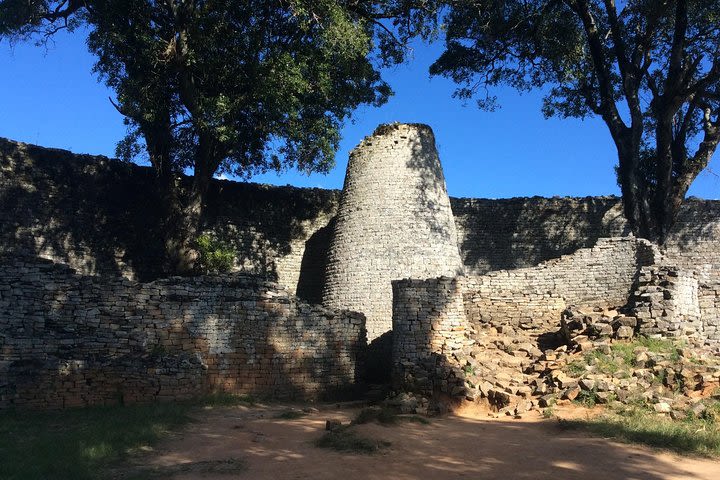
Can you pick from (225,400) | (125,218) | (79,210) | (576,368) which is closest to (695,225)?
(576,368)

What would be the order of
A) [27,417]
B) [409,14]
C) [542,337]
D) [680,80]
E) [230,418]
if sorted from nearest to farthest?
[27,417] → [230,418] → [542,337] → [680,80] → [409,14]

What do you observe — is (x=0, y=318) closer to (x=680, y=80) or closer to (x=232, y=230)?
(x=232, y=230)

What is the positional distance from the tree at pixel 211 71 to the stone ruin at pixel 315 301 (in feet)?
4.64

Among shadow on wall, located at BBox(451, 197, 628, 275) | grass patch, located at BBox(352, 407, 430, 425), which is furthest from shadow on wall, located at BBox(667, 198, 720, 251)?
grass patch, located at BBox(352, 407, 430, 425)

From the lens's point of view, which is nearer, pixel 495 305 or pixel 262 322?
pixel 262 322

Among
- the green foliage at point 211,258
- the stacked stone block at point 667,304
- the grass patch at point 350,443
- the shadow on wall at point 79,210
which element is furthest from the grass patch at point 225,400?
the stacked stone block at point 667,304

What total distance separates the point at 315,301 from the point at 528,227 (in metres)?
7.17

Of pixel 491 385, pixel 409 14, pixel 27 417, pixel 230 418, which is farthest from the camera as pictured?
pixel 409 14

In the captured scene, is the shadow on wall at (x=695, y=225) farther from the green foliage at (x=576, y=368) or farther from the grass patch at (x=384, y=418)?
the grass patch at (x=384, y=418)

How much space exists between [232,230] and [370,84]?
5.52m

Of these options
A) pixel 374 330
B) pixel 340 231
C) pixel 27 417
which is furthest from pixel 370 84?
pixel 27 417

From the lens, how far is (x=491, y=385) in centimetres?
1051

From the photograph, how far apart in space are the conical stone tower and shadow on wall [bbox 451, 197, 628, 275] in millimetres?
4287

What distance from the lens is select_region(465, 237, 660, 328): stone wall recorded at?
13.1 m
